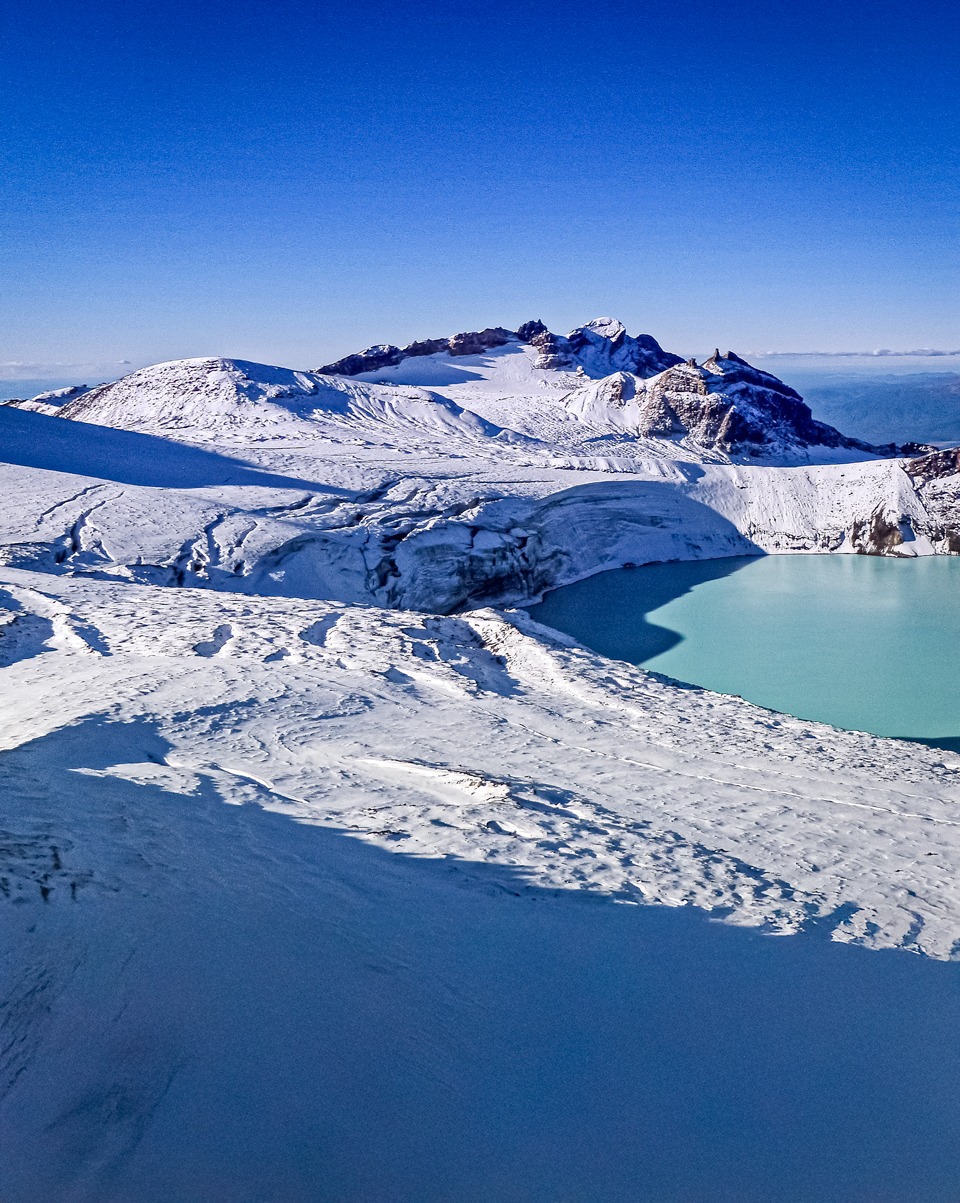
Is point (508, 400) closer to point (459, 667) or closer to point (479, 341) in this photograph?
point (479, 341)

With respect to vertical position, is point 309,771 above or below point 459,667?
above

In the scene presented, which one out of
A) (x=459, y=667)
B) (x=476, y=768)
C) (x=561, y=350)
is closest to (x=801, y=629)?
(x=459, y=667)

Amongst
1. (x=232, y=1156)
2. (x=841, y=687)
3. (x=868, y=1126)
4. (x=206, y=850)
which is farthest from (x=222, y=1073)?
(x=841, y=687)

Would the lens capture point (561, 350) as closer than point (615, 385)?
No

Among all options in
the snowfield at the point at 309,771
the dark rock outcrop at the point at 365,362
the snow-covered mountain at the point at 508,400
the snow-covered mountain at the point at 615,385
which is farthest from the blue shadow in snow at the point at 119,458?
the dark rock outcrop at the point at 365,362

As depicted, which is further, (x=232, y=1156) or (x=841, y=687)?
(x=841, y=687)

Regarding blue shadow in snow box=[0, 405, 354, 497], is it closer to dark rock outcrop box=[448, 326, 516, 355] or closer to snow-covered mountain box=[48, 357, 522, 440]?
snow-covered mountain box=[48, 357, 522, 440]

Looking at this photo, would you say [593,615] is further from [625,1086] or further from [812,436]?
[812,436]
